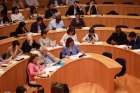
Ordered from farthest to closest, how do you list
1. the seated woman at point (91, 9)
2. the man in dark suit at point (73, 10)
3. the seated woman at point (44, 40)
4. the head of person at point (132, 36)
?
the seated woman at point (91, 9)
the man in dark suit at point (73, 10)
the seated woman at point (44, 40)
the head of person at point (132, 36)

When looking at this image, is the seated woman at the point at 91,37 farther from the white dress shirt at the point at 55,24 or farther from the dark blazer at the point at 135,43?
the white dress shirt at the point at 55,24

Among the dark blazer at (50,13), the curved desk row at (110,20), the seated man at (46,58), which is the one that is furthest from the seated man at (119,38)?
the dark blazer at (50,13)

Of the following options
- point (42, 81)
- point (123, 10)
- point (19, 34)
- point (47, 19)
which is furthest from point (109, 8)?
point (42, 81)

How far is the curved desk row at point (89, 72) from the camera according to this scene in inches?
340

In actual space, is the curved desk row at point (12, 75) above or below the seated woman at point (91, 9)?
below

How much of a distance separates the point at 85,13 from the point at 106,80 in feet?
21.6

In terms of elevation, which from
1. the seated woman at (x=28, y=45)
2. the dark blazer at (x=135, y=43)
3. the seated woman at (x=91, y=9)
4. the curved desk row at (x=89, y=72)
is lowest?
the curved desk row at (x=89, y=72)

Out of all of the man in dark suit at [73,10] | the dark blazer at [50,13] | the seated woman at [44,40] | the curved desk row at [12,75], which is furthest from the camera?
the man in dark suit at [73,10]

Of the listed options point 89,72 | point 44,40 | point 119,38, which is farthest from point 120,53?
point 44,40

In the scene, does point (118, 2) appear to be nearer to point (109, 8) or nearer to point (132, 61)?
point (109, 8)

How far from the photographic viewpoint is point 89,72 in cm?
937

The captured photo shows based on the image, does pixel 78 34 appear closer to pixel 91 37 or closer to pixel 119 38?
pixel 91 37

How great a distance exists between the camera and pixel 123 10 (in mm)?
15914

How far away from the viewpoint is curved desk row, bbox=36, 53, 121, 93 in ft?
28.3
